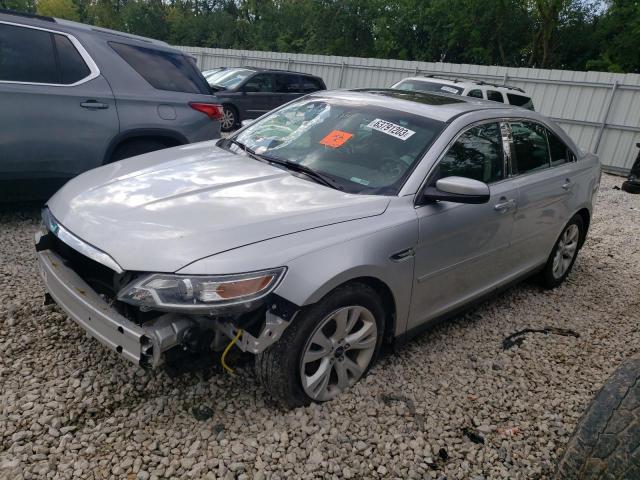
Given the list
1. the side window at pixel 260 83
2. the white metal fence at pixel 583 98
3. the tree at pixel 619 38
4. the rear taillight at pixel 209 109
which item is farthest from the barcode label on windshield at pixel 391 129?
the tree at pixel 619 38

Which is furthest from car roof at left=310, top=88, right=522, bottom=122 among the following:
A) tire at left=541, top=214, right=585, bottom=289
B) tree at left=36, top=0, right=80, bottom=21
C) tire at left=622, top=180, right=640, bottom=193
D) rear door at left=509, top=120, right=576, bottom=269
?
tree at left=36, top=0, right=80, bottom=21

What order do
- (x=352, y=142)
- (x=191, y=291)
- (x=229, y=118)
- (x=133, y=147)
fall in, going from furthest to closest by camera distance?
(x=229, y=118)
(x=133, y=147)
(x=352, y=142)
(x=191, y=291)

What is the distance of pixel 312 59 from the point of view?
55.1 feet

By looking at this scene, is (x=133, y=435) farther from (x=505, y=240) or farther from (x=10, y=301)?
(x=505, y=240)

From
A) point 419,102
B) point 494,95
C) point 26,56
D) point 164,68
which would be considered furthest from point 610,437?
point 494,95

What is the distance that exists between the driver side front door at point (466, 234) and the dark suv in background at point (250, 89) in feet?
28.8

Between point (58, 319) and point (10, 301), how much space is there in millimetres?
409

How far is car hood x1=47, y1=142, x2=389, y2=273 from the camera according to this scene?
2139mm

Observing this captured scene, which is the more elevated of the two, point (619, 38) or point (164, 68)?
point (619, 38)

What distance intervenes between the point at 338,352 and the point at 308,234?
0.67 m

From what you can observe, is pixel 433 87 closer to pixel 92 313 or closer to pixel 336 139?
pixel 336 139

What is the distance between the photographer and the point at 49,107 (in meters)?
4.04

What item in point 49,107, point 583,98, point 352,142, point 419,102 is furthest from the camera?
point 583,98

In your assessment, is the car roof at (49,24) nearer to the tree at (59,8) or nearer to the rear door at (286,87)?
the rear door at (286,87)
